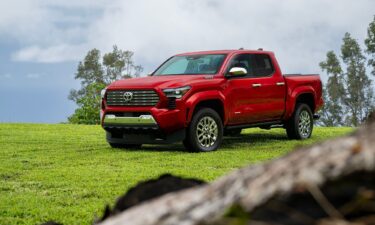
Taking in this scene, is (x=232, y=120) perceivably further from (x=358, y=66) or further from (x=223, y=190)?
(x=358, y=66)

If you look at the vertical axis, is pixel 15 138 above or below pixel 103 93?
below

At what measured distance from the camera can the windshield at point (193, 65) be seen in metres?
13.7

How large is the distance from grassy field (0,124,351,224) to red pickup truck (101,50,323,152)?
0.41 m

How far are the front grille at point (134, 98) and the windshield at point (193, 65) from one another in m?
1.33

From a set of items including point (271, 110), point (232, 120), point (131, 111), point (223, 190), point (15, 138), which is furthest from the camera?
point (15, 138)

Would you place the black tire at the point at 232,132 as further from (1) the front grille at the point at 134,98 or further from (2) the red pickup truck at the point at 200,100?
(1) the front grille at the point at 134,98

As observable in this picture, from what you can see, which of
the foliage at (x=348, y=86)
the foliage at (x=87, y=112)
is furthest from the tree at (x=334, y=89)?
the foliage at (x=87, y=112)

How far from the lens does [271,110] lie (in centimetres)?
1477

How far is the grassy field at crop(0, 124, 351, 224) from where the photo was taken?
6.98 metres

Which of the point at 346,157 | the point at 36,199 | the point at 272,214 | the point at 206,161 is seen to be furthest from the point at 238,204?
→ the point at 206,161

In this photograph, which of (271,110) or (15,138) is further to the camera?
(15,138)

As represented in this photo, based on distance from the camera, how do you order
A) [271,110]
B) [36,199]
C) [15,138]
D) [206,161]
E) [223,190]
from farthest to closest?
[15,138] → [271,110] → [206,161] → [36,199] → [223,190]

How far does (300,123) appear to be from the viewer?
1585 centimetres

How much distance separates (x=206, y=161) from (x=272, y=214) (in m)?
10.2
